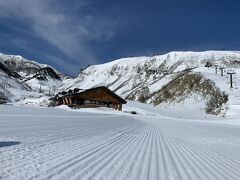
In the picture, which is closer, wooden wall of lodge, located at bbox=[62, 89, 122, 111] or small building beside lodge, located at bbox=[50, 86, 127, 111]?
small building beside lodge, located at bbox=[50, 86, 127, 111]

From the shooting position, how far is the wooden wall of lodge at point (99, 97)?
274 ft

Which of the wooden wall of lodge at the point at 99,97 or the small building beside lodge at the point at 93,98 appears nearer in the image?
the small building beside lodge at the point at 93,98

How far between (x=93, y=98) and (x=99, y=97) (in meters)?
1.65

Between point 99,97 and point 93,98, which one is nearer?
point 93,98

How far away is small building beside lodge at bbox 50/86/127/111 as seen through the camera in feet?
273

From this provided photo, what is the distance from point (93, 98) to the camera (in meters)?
84.5

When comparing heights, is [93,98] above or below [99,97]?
below

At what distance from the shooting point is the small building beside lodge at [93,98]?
83312mm

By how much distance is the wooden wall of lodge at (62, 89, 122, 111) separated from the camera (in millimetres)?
83562

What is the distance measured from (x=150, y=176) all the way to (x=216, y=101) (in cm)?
10235

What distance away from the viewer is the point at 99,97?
85625mm

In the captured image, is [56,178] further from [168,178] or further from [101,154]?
[101,154]

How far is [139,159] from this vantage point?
9.53m

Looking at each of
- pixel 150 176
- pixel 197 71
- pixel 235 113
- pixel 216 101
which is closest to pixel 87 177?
pixel 150 176
